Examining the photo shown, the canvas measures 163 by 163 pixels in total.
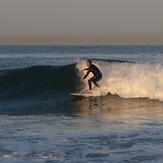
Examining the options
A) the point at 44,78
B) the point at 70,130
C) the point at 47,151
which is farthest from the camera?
the point at 44,78

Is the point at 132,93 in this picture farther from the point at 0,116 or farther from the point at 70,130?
the point at 70,130

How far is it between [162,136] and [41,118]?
3.92 metres

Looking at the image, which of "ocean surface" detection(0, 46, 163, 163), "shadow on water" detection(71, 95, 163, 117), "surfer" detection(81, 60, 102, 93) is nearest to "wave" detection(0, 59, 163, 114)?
"ocean surface" detection(0, 46, 163, 163)

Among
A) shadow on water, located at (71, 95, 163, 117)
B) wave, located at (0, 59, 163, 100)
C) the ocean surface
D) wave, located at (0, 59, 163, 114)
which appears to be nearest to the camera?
the ocean surface

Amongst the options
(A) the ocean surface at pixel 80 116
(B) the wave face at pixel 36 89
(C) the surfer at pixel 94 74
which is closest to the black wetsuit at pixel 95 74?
(C) the surfer at pixel 94 74

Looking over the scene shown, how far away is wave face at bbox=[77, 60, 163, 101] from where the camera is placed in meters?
17.9

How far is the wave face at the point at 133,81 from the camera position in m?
17.9

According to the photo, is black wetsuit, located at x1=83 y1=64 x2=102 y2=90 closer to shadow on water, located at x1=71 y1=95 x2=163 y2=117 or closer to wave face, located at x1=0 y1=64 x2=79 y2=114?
shadow on water, located at x1=71 y1=95 x2=163 y2=117

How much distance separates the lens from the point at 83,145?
9078mm

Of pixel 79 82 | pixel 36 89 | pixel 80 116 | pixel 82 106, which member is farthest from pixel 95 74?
pixel 80 116

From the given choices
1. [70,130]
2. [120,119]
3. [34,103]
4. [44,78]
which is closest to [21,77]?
[44,78]

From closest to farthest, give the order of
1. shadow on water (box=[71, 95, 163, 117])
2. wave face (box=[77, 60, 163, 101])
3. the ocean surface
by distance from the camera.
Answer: the ocean surface < shadow on water (box=[71, 95, 163, 117]) < wave face (box=[77, 60, 163, 101])

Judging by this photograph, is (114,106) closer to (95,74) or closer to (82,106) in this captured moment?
(82,106)

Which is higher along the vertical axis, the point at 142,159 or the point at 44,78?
the point at 44,78
